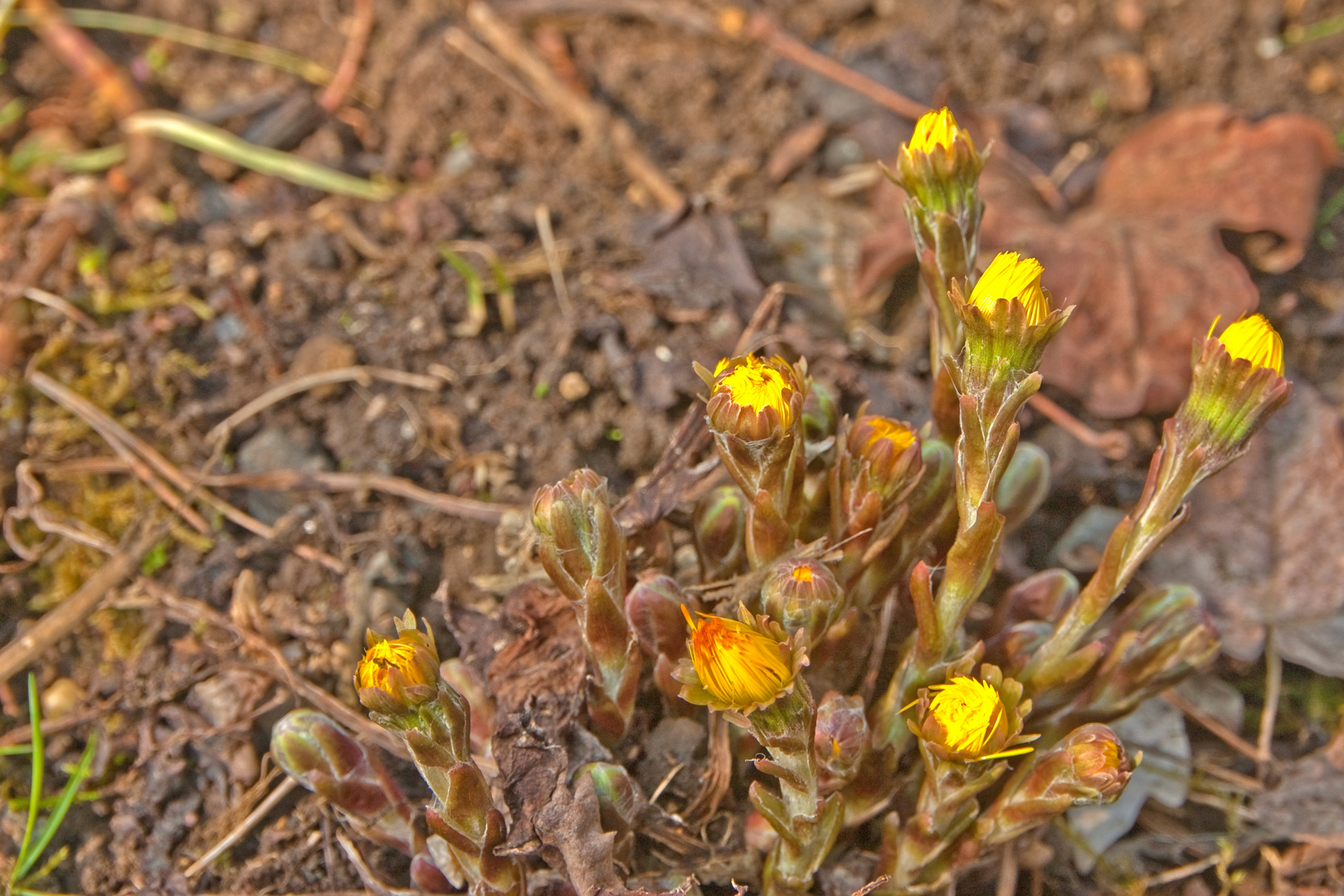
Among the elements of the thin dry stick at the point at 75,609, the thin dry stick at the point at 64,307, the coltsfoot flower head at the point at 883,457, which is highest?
the coltsfoot flower head at the point at 883,457

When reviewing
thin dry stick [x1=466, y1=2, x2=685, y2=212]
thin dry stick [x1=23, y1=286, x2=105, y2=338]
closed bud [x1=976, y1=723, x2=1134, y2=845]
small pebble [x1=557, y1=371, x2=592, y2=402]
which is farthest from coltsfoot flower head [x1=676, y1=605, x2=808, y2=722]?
thin dry stick [x1=23, y1=286, x2=105, y2=338]

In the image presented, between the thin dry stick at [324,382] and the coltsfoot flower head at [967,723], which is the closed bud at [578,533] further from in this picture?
the thin dry stick at [324,382]

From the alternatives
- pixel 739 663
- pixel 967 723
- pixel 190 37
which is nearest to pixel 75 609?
pixel 739 663

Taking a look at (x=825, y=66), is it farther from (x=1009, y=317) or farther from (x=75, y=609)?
(x=75, y=609)

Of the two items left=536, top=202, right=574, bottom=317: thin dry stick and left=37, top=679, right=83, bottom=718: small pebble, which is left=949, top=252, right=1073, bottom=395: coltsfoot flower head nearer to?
left=536, top=202, right=574, bottom=317: thin dry stick

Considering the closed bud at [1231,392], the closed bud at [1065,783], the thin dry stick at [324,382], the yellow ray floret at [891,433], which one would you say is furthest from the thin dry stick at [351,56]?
the closed bud at [1065,783]

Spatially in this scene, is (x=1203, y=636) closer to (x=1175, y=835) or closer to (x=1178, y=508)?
(x=1178, y=508)

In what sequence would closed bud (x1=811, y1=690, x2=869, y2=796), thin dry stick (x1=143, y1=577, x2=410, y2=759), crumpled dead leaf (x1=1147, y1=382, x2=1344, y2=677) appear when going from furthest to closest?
crumpled dead leaf (x1=1147, y1=382, x2=1344, y2=677), thin dry stick (x1=143, y1=577, x2=410, y2=759), closed bud (x1=811, y1=690, x2=869, y2=796)

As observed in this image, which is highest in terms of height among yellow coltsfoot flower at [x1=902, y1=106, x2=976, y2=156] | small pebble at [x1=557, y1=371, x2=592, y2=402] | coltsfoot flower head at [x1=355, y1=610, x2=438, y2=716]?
yellow coltsfoot flower at [x1=902, y1=106, x2=976, y2=156]
